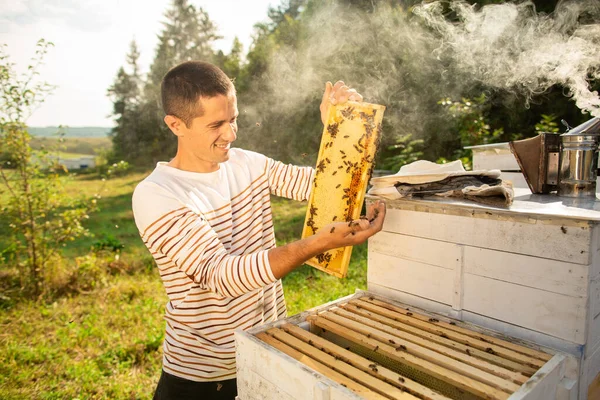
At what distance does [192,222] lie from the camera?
68.9 inches

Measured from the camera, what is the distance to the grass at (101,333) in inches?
140

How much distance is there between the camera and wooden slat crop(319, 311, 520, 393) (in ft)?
3.92

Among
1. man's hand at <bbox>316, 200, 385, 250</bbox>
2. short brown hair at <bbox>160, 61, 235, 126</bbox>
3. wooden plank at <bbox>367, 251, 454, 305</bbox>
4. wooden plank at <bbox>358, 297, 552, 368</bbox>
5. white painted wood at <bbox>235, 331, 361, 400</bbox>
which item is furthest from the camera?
short brown hair at <bbox>160, 61, 235, 126</bbox>

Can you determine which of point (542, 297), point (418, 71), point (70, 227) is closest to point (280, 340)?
point (542, 297)

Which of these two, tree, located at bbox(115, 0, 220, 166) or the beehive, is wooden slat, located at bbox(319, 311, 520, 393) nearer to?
the beehive

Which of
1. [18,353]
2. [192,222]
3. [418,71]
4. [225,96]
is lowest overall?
[18,353]

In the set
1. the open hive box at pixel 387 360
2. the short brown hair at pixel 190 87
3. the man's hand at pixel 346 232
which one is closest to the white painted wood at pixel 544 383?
the open hive box at pixel 387 360

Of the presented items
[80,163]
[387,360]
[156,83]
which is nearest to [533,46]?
[387,360]

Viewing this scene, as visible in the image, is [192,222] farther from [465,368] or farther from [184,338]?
[465,368]

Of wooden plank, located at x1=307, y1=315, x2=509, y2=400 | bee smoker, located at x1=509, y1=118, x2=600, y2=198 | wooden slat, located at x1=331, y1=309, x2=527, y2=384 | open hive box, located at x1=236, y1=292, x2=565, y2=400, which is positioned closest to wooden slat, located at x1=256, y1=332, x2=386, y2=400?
open hive box, located at x1=236, y1=292, x2=565, y2=400

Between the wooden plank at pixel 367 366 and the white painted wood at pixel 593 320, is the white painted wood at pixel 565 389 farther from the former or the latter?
the wooden plank at pixel 367 366

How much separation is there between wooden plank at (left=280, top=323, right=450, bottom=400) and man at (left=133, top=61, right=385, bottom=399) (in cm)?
24

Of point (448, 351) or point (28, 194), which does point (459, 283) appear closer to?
point (448, 351)

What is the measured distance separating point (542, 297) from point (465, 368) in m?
0.44
